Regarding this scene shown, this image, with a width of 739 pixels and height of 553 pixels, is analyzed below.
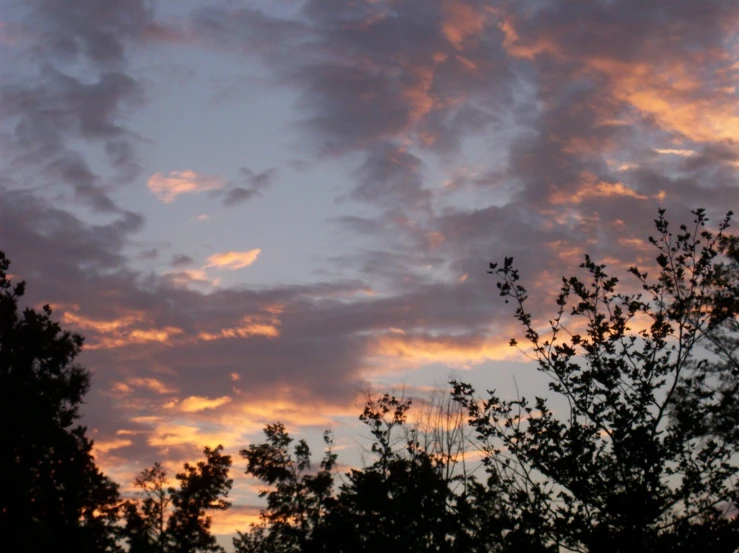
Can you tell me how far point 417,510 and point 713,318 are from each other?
1913cm

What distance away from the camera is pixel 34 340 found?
32.1 meters

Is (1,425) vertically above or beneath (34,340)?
beneath

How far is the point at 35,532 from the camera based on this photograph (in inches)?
1098

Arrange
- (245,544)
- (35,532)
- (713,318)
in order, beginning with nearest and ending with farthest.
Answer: (713,318), (35,532), (245,544)

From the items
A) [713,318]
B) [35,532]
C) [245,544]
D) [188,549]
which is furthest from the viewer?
[245,544]

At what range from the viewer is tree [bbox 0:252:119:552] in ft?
94.5

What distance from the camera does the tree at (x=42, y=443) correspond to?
94.5 ft

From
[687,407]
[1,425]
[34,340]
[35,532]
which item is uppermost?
[34,340]

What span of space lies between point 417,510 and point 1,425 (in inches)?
678

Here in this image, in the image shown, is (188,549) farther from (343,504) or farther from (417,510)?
(417,510)

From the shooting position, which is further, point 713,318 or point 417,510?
point 417,510

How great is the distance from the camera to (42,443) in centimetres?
3080

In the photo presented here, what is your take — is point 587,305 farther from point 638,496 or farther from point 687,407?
point 638,496

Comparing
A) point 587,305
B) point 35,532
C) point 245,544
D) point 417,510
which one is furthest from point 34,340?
point 245,544
